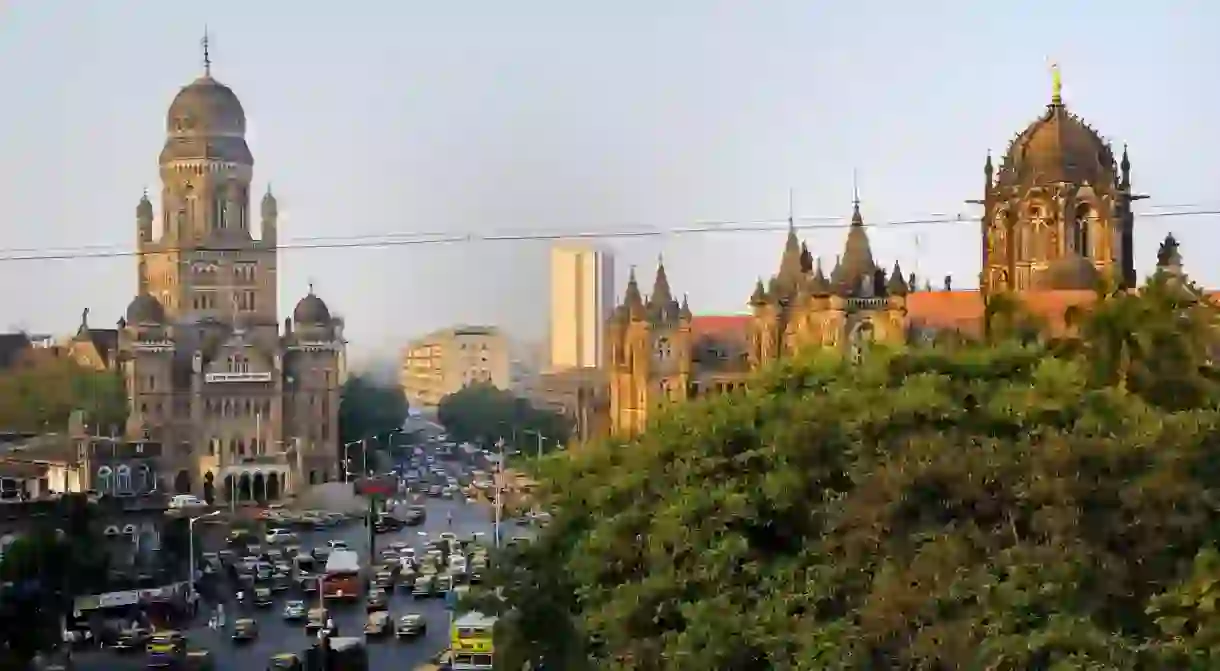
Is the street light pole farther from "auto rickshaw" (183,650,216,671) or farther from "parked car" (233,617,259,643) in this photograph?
"auto rickshaw" (183,650,216,671)

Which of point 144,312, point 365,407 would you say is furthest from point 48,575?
point 365,407

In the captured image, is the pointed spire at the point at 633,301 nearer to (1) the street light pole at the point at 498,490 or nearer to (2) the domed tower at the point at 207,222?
(1) the street light pole at the point at 498,490

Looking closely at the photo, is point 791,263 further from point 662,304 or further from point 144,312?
point 144,312

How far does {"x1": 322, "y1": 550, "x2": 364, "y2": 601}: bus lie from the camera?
3831 cm

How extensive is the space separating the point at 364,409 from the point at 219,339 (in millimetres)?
7149

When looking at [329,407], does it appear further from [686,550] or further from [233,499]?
[686,550]

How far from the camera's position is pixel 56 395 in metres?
67.6

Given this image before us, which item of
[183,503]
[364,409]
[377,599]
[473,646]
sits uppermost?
[364,409]

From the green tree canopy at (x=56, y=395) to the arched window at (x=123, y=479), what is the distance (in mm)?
7641

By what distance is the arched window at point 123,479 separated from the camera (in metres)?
52.9

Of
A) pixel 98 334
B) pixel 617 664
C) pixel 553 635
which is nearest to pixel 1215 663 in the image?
pixel 617 664

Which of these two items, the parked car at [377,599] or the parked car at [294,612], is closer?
the parked car at [294,612]

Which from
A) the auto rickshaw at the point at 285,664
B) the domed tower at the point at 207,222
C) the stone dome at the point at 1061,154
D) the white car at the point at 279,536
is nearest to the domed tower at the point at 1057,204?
the stone dome at the point at 1061,154

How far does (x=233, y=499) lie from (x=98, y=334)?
43.6ft
